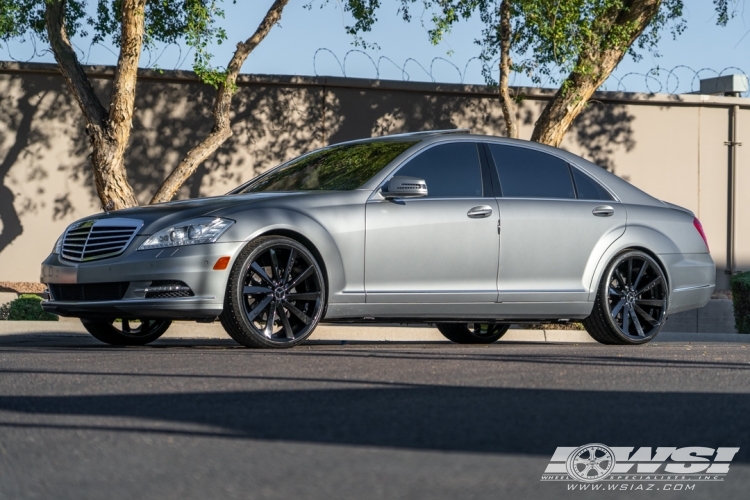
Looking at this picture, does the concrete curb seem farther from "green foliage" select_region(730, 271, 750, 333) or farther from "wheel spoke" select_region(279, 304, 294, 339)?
"wheel spoke" select_region(279, 304, 294, 339)

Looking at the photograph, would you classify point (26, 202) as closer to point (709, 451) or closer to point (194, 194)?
point (194, 194)

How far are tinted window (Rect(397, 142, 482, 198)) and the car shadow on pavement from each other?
3358 mm

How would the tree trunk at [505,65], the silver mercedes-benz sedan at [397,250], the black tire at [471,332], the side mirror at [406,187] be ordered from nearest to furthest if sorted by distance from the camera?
1. the silver mercedes-benz sedan at [397,250]
2. the side mirror at [406,187]
3. the black tire at [471,332]
4. the tree trunk at [505,65]

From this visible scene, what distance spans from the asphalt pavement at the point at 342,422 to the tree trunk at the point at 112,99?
7.28 metres

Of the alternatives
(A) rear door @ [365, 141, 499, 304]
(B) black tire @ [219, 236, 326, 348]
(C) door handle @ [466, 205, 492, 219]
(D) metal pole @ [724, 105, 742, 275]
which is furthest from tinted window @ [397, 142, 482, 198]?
(D) metal pole @ [724, 105, 742, 275]

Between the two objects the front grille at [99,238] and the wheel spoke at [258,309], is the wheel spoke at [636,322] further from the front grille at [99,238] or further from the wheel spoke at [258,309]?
the front grille at [99,238]

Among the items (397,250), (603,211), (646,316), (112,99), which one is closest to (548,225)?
(603,211)

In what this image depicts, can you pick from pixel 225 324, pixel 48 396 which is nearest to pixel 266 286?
pixel 225 324

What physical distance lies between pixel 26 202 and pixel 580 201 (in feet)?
32.6

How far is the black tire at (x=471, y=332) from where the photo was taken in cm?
1062

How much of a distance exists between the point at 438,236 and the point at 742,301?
664 cm

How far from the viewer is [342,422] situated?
4.64 m

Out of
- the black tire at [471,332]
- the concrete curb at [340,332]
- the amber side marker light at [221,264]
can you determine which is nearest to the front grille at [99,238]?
the amber side marker light at [221,264]

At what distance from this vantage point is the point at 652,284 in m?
9.59
